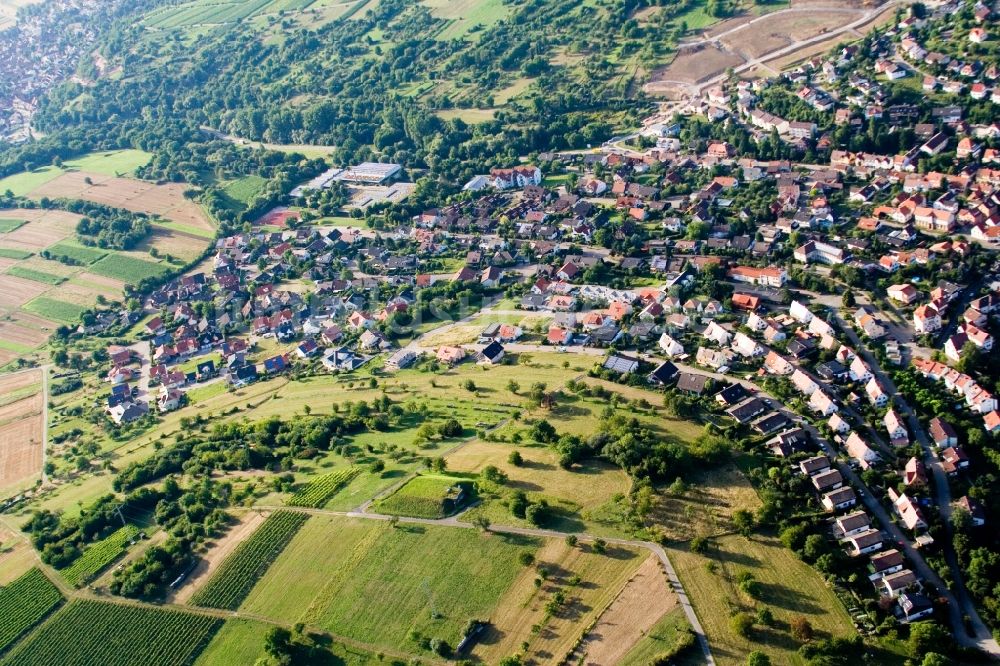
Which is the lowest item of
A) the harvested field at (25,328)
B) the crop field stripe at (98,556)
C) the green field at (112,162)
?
the crop field stripe at (98,556)

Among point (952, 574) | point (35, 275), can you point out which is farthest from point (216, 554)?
point (35, 275)

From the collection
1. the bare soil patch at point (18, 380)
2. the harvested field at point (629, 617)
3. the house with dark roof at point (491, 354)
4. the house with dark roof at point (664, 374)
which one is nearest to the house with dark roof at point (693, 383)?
the house with dark roof at point (664, 374)

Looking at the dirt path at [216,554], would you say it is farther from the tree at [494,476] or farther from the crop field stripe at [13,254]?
the crop field stripe at [13,254]

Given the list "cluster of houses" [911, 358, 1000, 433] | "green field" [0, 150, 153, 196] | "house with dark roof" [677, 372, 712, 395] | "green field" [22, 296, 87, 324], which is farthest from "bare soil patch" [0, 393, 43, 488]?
"cluster of houses" [911, 358, 1000, 433]

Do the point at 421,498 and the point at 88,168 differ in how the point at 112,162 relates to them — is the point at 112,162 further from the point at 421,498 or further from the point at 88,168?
the point at 421,498

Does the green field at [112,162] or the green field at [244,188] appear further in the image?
the green field at [112,162]

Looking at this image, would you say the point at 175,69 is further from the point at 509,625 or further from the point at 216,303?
the point at 509,625

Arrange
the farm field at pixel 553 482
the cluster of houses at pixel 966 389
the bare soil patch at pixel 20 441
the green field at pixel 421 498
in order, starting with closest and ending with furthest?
1. the farm field at pixel 553 482
2. the green field at pixel 421 498
3. the cluster of houses at pixel 966 389
4. the bare soil patch at pixel 20 441
